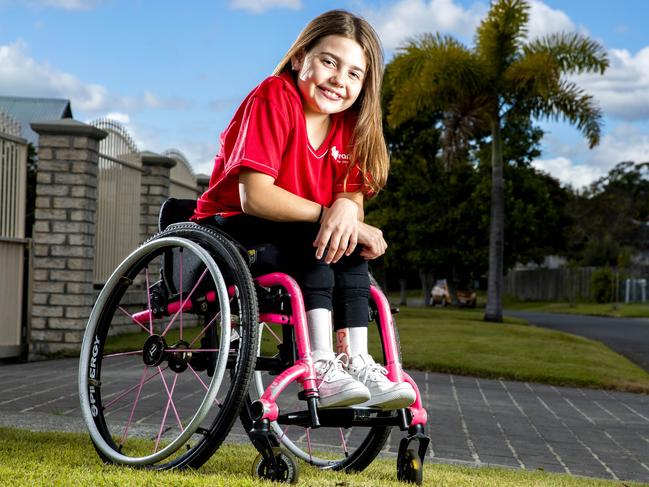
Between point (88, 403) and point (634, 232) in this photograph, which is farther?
point (634, 232)

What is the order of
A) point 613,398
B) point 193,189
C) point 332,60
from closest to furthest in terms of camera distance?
point 332,60 < point 613,398 < point 193,189

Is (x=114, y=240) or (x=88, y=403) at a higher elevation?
(x=114, y=240)

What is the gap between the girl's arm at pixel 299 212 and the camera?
312 cm

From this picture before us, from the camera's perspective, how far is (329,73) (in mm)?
3344

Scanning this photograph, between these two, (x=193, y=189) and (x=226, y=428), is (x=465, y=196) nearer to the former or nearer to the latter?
(x=193, y=189)

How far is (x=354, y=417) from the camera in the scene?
313 cm

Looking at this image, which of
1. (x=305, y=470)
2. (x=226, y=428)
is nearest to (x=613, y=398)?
(x=305, y=470)

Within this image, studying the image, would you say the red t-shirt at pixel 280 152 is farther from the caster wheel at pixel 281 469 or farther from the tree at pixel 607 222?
the tree at pixel 607 222

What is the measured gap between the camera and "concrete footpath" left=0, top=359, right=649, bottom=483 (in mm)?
5016

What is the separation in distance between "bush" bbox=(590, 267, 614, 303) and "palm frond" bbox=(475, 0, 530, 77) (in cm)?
2008

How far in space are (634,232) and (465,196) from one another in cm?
3248

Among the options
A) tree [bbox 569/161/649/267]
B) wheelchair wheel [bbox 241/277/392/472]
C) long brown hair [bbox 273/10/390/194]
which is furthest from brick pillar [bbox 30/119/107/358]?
tree [bbox 569/161/649/267]

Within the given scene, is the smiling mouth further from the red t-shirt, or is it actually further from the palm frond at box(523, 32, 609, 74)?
the palm frond at box(523, 32, 609, 74)

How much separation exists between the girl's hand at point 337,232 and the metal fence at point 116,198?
8.93 metres
